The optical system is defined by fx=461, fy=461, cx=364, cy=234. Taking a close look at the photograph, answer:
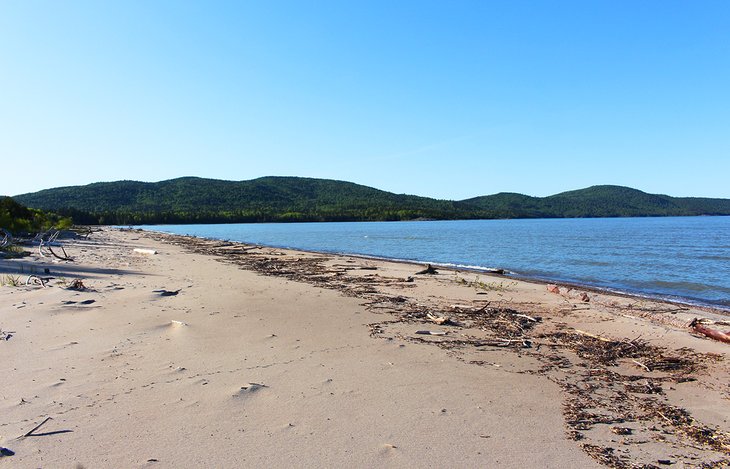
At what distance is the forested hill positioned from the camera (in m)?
138

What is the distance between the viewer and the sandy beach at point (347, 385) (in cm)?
371

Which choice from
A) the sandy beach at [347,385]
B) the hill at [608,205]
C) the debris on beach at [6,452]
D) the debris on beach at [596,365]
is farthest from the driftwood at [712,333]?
the hill at [608,205]

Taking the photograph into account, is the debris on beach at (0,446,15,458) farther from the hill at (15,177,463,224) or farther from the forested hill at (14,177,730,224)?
the forested hill at (14,177,730,224)

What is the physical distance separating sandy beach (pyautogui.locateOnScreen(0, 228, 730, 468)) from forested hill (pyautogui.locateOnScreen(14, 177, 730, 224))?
11936 centimetres

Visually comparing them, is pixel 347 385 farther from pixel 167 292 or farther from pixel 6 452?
pixel 167 292

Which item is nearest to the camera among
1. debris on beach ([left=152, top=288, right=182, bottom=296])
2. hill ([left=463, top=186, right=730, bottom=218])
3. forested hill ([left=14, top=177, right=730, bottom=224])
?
debris on beach ([left=152, top=288, right=182, bottom=296])

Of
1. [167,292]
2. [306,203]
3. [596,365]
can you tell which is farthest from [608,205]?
[596,365]

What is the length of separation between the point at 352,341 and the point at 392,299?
474cm

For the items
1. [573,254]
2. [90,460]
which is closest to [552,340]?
[90,460]

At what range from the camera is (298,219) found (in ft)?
474

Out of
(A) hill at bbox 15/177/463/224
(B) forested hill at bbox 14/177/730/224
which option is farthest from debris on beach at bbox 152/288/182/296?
(B) forested hill at bbox 14/177/730/224

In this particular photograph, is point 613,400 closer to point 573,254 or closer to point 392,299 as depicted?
point 392,299

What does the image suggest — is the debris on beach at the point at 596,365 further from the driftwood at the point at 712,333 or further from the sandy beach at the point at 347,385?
the driftwood at the point at 712,333

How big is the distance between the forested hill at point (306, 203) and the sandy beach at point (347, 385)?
A: 119359mm
